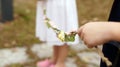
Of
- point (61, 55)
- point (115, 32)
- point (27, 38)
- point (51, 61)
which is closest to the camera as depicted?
point (115, 32)

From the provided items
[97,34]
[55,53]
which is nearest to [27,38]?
[55,53]

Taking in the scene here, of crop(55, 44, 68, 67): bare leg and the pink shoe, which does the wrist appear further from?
the pink shoe

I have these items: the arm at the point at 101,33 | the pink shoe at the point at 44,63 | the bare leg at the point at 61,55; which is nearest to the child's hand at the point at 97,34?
the arm at the point at 101,33

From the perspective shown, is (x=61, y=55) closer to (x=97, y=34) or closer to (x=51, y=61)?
(x=51, y=61)

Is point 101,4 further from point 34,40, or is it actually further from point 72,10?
point 72,10

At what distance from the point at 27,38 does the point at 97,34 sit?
2923 mm

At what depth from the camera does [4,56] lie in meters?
3.74

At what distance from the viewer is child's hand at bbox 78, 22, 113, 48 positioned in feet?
4.23

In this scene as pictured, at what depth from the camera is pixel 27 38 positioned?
13.6 ft

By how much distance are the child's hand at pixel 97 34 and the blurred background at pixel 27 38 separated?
2284mm

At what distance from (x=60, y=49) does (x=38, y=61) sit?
49 centimetres

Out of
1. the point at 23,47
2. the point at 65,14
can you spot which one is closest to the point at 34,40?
the point at 23,47

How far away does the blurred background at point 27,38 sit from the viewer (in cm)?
366

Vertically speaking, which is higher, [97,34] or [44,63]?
[97,34]
